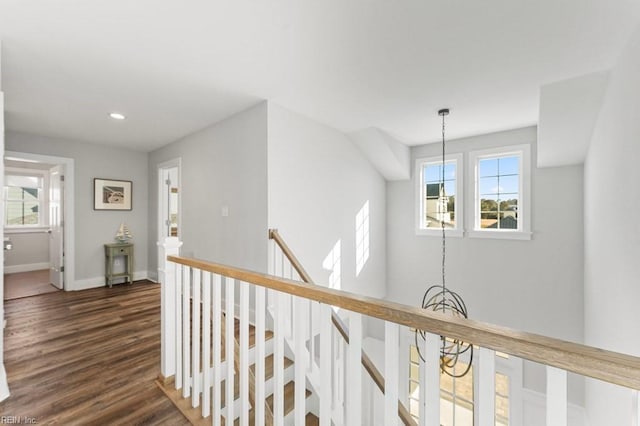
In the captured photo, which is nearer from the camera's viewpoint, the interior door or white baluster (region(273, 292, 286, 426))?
white baluster (region(273, 292, 286, 426))

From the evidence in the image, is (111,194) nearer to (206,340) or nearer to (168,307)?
(168,307)

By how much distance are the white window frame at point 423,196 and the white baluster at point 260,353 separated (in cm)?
369

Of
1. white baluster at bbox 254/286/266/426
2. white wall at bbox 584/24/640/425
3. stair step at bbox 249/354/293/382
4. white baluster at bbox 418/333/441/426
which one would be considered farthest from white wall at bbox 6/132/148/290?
white wall at bbox 584/24/640/425

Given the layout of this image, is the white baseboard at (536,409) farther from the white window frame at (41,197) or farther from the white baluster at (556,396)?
the white window frame at (41,197)

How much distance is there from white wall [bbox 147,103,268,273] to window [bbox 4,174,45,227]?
428cm

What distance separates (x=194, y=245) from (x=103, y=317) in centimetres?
123

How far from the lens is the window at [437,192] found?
429 cm

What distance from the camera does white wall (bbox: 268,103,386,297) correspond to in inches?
120

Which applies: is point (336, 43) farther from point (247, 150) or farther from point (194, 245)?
point (194, 245)

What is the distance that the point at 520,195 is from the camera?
3857 mm

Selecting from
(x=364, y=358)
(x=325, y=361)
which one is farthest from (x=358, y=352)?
(x=364, y=358)

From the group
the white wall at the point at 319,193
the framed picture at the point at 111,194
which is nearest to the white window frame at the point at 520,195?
the white wall at the point at 319,193

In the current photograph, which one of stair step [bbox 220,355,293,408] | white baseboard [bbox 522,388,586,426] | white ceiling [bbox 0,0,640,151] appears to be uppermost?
white ceiling [bbox 0,0,640,151]
